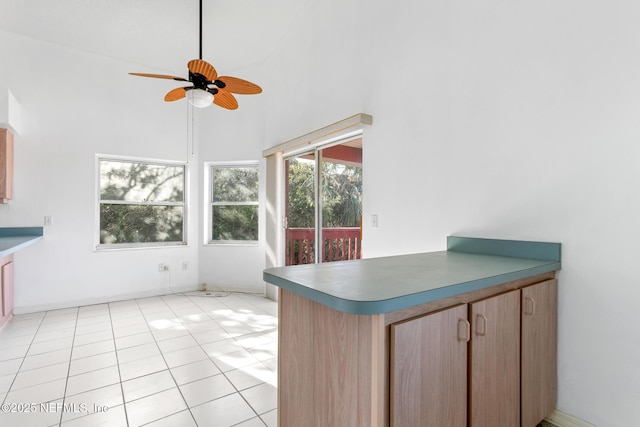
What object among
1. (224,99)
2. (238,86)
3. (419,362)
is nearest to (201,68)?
(238,86)

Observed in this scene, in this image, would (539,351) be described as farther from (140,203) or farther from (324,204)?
(140,203)

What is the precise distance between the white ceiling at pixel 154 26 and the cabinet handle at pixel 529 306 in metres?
3.69

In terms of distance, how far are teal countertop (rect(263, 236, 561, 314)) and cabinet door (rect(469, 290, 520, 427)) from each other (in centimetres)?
12

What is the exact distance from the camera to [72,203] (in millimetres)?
3963

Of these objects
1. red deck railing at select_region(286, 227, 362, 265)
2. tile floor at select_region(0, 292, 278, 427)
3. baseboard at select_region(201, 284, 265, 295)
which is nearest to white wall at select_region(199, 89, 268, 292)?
baseboard at select_region(201, 284, 265, 295)

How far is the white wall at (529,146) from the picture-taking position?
153cm

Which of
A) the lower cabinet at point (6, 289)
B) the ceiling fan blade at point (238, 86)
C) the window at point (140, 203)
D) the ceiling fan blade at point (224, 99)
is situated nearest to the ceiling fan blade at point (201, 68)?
the ceiling fan blade at point (238, 86)

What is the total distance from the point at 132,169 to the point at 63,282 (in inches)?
66.2

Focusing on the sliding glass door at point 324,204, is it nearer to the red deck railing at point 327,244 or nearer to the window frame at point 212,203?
the red deck railing at point 327,244

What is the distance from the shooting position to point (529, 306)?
59.6 inches

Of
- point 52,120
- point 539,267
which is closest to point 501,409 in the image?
point 539,267

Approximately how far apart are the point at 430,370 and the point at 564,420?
49.6 inches

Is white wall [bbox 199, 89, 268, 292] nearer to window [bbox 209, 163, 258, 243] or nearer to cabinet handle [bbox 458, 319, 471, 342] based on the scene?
window [bbox 209, 163, 258, 243]

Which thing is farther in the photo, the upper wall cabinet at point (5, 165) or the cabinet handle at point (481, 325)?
the upper wall cabinet at point (5, 165)
